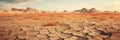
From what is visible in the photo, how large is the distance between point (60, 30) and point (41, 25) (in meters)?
1.32

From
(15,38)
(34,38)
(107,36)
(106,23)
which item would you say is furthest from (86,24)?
(15,38)

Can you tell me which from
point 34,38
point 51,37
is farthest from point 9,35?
point 51,37

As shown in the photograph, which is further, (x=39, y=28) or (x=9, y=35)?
(x=39, y=28)

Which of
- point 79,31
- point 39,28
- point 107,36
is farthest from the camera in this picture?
point 39,28

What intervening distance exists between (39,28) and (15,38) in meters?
1.35

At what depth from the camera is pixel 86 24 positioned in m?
9.02

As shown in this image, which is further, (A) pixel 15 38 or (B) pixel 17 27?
(B) pixel 17 27

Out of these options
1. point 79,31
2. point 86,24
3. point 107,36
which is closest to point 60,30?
point 79,31

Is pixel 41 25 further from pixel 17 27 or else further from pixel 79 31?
pixel 79 31

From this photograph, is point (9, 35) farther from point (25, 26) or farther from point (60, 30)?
point (60, 30)

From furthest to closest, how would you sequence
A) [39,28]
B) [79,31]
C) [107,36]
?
[39,28] < [79,31] < [107,36]

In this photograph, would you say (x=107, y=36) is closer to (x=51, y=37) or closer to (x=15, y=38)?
(x=51, y=37)

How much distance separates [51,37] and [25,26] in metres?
2.15

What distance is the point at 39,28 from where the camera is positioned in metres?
8.84
